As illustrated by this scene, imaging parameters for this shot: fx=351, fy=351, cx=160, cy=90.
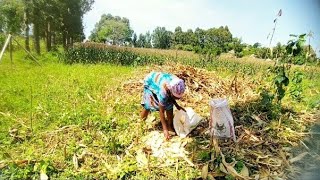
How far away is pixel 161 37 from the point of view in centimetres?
560

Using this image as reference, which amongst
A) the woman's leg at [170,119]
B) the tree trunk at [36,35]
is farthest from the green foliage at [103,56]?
the woman's leg at [170,119]

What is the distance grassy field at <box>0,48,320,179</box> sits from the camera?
273cm

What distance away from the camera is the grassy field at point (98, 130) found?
273 centimetres

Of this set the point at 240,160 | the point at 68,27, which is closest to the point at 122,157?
the point at 240,160

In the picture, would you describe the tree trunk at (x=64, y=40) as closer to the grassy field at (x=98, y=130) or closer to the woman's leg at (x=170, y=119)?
the grassy field at (x=98, y=130)

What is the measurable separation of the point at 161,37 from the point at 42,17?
11.7 feet

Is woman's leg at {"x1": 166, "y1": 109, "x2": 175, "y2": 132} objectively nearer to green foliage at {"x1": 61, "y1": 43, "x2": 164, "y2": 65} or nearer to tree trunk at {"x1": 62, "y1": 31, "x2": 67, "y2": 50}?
green foliage at {"x1": 61, "y1": 43, "x2": 164, "y2": 65}

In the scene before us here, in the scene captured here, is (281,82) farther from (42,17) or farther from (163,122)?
(42,17)

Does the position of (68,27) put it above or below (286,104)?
above

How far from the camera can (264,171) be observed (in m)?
2.87

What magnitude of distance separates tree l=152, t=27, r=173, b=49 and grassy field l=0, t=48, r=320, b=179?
0.62 meters

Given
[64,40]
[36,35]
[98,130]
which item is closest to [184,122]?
[98,130]

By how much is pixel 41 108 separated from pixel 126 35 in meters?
2.08

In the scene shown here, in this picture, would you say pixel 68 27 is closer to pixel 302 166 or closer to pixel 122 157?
pixel 122 157
